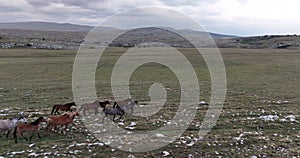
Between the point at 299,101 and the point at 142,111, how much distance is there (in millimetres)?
11225

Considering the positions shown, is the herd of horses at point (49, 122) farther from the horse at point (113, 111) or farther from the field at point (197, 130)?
the field at point (197, 130)

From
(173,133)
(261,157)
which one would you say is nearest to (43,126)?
(173,133)

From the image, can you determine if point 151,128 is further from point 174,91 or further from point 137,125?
point 174,91

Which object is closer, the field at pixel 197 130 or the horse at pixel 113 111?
the field at pixel 197 130

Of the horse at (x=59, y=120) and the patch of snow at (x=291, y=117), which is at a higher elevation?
the horse at (x=59, y=120)

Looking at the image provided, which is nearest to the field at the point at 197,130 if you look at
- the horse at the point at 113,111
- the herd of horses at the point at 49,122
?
the herd of horses at the point at 49,122

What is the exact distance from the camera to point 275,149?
11.2m

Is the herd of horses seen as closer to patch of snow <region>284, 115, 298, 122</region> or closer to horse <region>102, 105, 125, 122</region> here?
horse <region>102, 105, 125, 122</region>

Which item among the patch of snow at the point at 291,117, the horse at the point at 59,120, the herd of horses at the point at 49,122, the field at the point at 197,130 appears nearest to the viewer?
the field at the point at 197,130

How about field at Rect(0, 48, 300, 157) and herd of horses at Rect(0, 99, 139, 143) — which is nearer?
field at Rect(0, 48, 300, 157)

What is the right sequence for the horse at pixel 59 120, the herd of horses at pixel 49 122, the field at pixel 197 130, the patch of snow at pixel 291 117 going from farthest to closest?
the patch of snow at pixel 291 117, the horse at pixel 59 120, the herd of horses at pixel 49 122, the field at pixel 197 130

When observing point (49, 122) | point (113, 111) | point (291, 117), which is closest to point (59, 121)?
point (49, 122)

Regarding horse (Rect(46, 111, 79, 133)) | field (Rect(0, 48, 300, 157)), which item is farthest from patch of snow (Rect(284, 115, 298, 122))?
horse (Rect(46, 111, 79, 133))

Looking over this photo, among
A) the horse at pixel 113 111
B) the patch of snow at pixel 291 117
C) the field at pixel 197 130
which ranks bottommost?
the field at pixel 197 130
